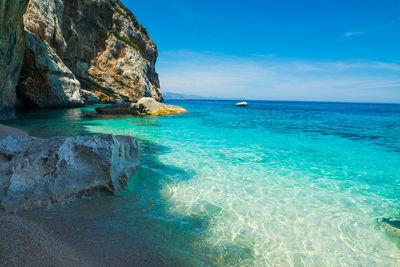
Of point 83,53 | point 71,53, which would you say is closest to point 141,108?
point 71,53

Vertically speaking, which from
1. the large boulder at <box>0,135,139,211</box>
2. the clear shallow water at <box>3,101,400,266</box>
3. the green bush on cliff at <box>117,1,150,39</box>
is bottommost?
the clear shallow water at <box>3,101,400,266</box>

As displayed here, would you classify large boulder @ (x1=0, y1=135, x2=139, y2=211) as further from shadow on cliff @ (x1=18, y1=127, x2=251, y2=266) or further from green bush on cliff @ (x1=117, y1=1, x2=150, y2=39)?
green bush on cliff @ (x1=117, y1=1, x2=150, y2=39)

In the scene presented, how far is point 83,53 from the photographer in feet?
123

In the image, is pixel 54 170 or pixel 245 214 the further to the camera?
pixel 245 214

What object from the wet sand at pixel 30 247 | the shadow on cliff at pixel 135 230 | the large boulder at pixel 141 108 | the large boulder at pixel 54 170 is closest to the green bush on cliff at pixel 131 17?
the large boulder at pixel 141 108

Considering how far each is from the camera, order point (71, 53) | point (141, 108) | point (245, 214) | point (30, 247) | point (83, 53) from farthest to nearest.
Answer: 1. point (83, 53)
2. point (71, 53)
3. point (141, 108)
4. point (245, 214)
5. point (30, 247)

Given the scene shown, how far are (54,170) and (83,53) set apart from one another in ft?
133

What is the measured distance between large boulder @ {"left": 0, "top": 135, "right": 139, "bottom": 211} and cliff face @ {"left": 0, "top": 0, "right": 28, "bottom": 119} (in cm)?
1017

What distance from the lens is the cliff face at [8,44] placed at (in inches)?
445

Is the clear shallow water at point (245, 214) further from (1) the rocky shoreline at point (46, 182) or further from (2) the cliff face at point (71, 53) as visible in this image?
(2) the cliff face at point (71, 53)

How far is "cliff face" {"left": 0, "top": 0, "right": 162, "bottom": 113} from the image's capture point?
1537cm

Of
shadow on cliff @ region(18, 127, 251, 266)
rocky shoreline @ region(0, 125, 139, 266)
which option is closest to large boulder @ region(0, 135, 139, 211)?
rocky shoreline @ region(0, 125, 139, 266)

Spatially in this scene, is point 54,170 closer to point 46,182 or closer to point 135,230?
point 46,182

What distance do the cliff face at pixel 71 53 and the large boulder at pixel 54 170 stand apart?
10.2 meters
